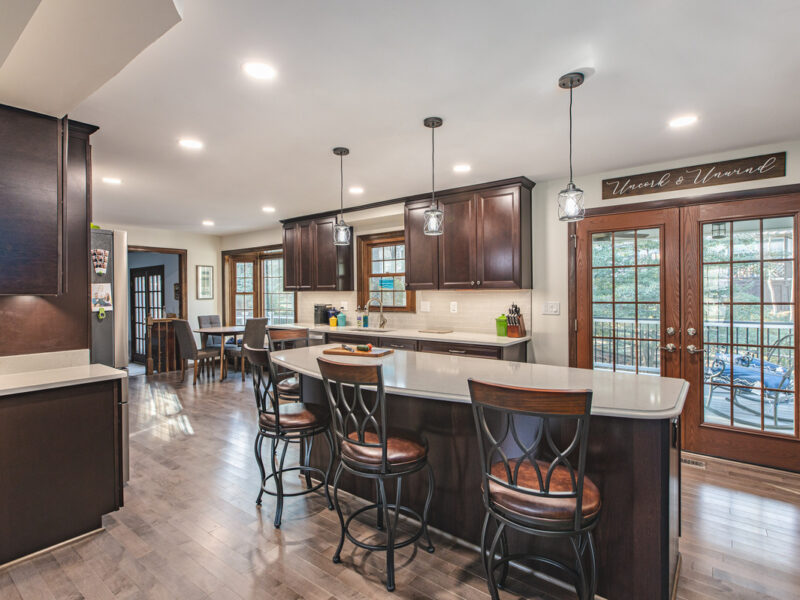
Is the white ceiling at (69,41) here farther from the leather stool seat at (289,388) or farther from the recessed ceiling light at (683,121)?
the recessed ceiling light at (683,121)

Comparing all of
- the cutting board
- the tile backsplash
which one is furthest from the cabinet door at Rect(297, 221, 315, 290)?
the cutting board

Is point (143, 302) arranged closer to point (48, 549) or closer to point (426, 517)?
point (48, 549)

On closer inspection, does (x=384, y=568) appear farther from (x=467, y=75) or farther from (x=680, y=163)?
(x=680, y=163)

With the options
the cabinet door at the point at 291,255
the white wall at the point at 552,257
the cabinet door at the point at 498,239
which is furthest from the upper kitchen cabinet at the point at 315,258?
the white wall at the point at 552,257

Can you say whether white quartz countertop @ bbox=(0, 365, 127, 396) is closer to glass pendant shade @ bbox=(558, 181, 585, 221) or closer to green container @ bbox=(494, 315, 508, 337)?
glass pendant shade @ bbox=(558, 181, 585, 221)

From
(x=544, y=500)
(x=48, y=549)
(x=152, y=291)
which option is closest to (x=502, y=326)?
(x=544, y=500)

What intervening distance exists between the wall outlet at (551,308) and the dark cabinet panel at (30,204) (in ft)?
12.7

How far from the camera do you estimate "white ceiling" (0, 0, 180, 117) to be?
1.41 meters

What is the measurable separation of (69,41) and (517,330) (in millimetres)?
3833

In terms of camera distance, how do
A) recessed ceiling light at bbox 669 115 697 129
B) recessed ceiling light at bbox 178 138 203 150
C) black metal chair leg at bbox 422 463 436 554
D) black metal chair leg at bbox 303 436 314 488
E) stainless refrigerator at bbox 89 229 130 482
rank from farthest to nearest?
stainless refrigerator at bbox 89 229 130 482, recessed ceiling light at bbox 178 138 203 150, black metal chair leg at bbox 303 436 314 488, recessed ceiling light at bbox 669 115 697 129, black metal chair leg at bbox 422 463 436 554

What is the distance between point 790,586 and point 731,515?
25.6 inches

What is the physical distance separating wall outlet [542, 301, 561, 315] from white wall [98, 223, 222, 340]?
6420mm

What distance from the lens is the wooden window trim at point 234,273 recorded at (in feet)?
24.7

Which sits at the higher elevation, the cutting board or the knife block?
the knife block
